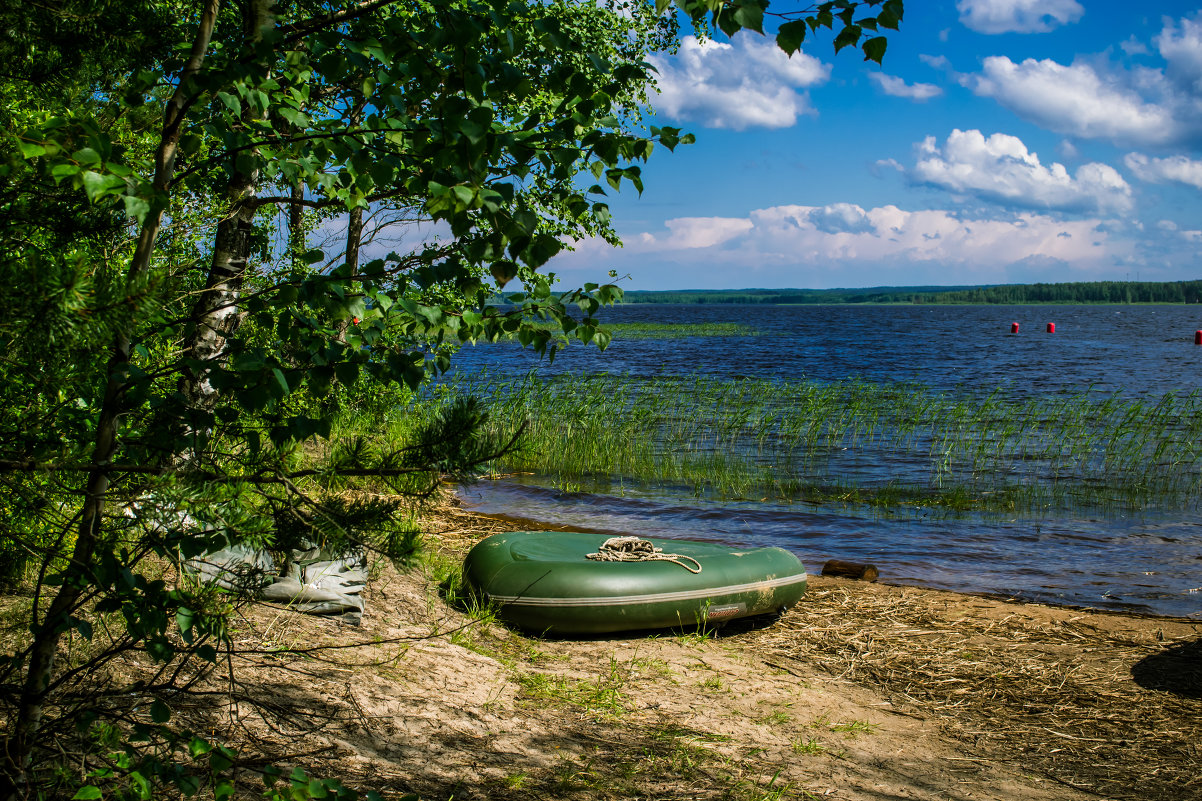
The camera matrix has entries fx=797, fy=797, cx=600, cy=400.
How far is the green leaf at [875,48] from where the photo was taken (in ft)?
7.09

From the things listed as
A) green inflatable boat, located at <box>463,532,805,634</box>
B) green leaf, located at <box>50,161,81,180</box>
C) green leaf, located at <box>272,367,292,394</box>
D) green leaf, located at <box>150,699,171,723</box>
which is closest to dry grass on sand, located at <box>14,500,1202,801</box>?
green inflatable boat, located at <box>463,532,805,634</box>

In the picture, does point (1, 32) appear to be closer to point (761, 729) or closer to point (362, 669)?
point (362, 669)

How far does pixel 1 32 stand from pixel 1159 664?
6674mm

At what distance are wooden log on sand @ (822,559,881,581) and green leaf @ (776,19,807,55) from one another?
612cm

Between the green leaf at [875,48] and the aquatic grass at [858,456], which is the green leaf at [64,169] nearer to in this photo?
the green leaf at [875,48]

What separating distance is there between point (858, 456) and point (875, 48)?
11.8 metres

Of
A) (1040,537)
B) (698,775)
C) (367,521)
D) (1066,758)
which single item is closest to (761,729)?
(698,775)

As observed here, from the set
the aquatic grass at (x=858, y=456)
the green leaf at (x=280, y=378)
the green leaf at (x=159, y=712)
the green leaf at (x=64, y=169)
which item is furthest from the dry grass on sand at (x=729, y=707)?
the aquatic grass at (x=858, y=456)

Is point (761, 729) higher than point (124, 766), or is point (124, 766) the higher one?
Result: point (124, 766)

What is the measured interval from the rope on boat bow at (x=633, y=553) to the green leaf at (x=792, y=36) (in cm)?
403

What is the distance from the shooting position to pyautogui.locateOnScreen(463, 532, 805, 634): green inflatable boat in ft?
17.1

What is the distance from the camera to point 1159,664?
5254mm

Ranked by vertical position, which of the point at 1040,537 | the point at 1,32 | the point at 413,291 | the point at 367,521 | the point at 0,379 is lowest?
the point at 1040,537

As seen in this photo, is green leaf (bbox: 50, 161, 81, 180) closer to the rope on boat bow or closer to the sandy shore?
the sandy shore
